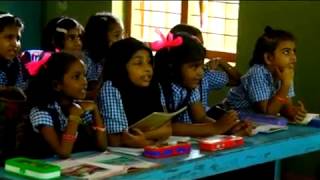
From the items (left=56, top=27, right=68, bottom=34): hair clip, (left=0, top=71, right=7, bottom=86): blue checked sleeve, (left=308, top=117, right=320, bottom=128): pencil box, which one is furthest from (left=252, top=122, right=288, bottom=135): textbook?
(left=56, top=27, right=68, bottom=34): hair clip

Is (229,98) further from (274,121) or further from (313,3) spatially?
(313,3)

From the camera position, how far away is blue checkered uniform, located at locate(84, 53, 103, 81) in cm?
371

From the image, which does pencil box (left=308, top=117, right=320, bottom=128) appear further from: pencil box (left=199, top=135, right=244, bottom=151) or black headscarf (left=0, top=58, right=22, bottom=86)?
black headscarf (left=0, top=58, right=22, bottom=86)

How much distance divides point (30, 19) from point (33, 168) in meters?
3.88

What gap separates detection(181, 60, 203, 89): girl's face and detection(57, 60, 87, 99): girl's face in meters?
0.50

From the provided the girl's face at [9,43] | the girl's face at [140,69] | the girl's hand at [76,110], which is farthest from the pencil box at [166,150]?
the girl's face at [9,43]

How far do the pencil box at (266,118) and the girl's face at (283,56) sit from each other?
27 cm

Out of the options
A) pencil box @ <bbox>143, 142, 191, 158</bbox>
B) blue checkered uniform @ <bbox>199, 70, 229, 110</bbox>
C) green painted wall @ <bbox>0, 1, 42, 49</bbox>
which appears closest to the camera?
pencil box @ <bbox>143, 142, 191, 158</bbox>

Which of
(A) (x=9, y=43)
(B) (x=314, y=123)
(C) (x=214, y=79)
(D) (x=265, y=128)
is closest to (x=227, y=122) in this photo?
(D) (x=265, y=128)

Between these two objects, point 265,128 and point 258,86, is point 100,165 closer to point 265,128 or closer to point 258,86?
point 265,128

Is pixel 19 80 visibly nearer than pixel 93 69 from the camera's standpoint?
Yes

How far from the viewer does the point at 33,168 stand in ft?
6.63

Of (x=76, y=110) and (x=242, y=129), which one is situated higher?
(x=76, y=110)

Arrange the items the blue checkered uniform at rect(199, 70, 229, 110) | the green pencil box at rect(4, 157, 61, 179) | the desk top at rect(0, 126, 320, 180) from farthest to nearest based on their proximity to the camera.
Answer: the blue checkered uniform at rect(199, 70, 229, 110) < the desk top at rect(0, 126, 320, 180) < the green pencil box at rect(4, 157, 61, 179)
